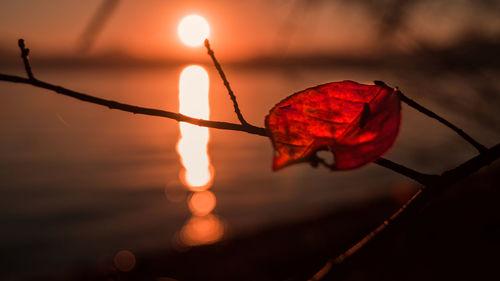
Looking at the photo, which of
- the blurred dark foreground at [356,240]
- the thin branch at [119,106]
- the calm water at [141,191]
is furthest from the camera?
the calm water at [141,191]

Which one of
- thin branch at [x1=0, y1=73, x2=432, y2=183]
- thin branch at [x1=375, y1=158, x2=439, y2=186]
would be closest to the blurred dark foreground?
thin branch at [x1=0, y1=73, x2=432, y2=183]

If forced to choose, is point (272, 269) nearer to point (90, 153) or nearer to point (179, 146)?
point (90, 153)

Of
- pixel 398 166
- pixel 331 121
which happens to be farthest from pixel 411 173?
pixel 331 121

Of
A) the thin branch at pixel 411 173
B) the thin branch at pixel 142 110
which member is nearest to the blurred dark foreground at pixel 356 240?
the thin branch at pixel 142 110

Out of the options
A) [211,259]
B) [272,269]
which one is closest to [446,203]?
[272,269]

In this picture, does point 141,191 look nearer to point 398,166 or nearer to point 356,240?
point 356,240

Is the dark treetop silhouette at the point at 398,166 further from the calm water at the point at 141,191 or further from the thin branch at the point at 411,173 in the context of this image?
the calm water at the point at 141,191
